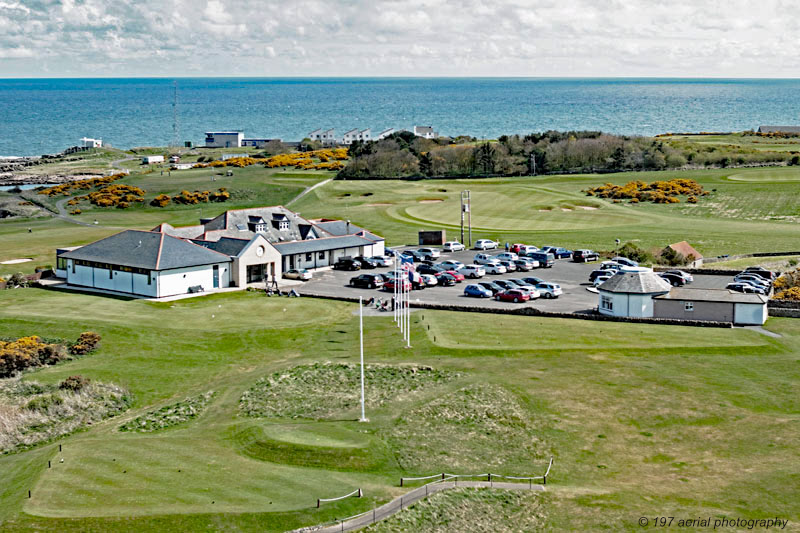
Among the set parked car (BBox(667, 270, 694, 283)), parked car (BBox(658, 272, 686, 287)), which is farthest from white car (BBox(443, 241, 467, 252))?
parked car (BBox(658, 272, 686, 287))

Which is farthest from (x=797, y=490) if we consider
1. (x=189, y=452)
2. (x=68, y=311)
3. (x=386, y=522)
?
(x=68, y=311)

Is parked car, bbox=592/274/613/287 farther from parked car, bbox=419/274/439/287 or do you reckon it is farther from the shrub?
the shrub

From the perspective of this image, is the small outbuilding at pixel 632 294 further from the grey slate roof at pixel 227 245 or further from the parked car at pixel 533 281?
the grey slate roof at pixel 227 245

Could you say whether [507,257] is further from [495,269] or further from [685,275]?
[685,275]

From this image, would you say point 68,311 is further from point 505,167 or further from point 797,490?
point 505,167

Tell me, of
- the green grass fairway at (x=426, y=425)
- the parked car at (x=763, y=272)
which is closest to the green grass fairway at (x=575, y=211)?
the parked car at (x=763, y=272)

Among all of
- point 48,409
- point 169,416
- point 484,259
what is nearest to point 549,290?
point 484,259
